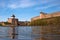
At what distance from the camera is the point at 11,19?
188 m

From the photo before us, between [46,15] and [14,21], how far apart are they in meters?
34.4

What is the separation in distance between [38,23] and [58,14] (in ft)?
72.2

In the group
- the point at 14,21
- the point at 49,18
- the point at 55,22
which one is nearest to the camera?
the point at 55,22

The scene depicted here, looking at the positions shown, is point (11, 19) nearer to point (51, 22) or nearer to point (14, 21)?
point (14, 21)

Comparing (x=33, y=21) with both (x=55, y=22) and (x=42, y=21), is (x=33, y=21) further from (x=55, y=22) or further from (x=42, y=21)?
(x=55, y=22)

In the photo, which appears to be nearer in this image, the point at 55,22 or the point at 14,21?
the point at 55,22

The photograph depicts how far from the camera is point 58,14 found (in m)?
173

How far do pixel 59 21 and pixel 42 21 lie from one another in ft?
56.4

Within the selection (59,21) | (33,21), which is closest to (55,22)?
(59,21)

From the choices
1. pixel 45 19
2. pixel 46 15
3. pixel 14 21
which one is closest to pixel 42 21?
pixel 45 19

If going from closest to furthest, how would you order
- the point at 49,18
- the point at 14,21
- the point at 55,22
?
the point at 55,22 < the point at 49,18 < the point at 14,21

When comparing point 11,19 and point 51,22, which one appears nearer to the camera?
point 51,22

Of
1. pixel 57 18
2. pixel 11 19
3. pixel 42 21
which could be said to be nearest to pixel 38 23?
pixel 42 21

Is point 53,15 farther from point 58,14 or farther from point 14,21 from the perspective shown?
point 14,21
